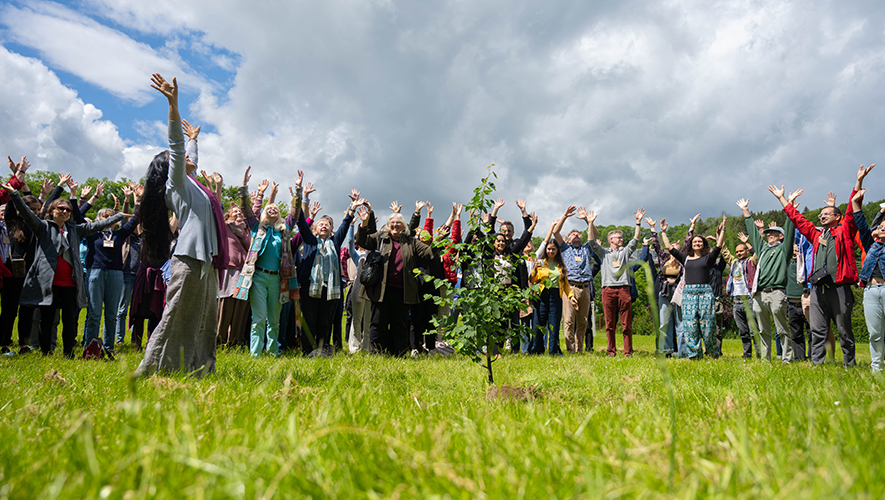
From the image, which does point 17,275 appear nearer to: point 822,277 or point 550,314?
point 550,314

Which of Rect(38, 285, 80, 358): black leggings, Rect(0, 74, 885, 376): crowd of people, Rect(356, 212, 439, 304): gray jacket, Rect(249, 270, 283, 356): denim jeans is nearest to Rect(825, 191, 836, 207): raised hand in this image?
Rect(0, 74, 885, 376): crowd of people

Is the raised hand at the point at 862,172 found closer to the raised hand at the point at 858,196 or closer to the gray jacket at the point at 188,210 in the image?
the raised hand at the point at 858,196

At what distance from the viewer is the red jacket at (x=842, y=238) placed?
22.3 ft

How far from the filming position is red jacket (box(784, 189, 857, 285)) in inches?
268

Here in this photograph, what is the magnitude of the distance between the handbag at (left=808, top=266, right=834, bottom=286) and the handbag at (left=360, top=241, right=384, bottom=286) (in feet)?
21.5

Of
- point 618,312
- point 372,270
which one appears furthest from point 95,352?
point 618,312

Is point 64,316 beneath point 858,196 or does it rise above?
beneath

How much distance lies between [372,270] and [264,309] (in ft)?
5.81

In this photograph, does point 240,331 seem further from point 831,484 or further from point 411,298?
point 831,484

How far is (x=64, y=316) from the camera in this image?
6.54 metres

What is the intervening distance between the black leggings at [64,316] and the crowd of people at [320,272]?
2 centimetres

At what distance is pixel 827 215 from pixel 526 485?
8.28 meters

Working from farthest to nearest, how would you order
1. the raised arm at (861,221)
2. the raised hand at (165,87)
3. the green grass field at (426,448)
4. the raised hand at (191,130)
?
the raised arm at (861,221)
the raised hand at (191,130)
the raised hand at (165,87)
the green grass field at (426,448)

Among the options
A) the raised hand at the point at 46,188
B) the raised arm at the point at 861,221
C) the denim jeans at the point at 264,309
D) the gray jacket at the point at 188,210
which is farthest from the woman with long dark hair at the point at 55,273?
the raised arm at the point at 861,221
